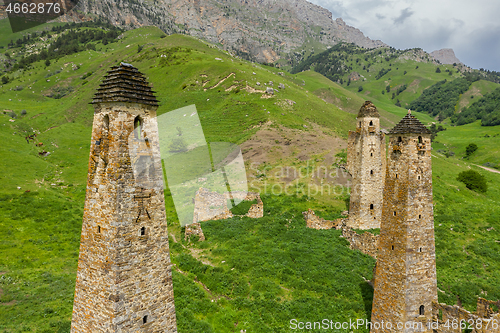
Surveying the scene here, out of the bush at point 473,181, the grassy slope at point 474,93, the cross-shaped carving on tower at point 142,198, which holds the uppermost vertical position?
the grassy slope at point 474,93

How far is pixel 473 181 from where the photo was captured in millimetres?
38344

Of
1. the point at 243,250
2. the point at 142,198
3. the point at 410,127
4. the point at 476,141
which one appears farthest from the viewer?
the point at 476,141

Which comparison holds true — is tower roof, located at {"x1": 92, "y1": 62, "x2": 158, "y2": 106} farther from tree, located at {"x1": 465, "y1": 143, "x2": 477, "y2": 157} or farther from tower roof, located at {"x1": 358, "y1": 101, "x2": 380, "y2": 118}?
tree, located at {"x1": 465, "y1": 143, "x2": 477, "y2": 157}

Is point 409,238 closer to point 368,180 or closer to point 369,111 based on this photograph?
point 368,180

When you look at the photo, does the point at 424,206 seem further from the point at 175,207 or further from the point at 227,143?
the point at 227,143

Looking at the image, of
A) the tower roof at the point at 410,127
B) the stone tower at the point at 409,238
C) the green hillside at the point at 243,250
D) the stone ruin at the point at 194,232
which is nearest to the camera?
the stone tower at the point at 409,238

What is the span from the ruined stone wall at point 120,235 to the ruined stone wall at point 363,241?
1730cm

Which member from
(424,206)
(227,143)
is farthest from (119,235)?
(227,143)

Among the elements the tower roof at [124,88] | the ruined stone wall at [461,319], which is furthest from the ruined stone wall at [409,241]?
the tower roof at [124,88]

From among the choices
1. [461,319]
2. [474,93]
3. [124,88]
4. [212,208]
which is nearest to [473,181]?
[461,319]

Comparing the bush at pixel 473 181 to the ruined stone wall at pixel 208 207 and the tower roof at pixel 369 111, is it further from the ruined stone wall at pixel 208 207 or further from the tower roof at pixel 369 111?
the ruined stone wall at pixel 208 207

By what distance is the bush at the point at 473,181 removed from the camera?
3759cm

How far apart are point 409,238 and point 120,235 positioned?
1201 centimetres

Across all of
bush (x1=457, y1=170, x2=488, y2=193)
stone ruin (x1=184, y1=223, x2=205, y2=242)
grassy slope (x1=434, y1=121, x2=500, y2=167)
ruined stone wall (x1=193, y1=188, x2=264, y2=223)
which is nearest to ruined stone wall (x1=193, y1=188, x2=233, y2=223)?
ruined stone wall (x1=193, y1=188, x2=264, y2=223)
